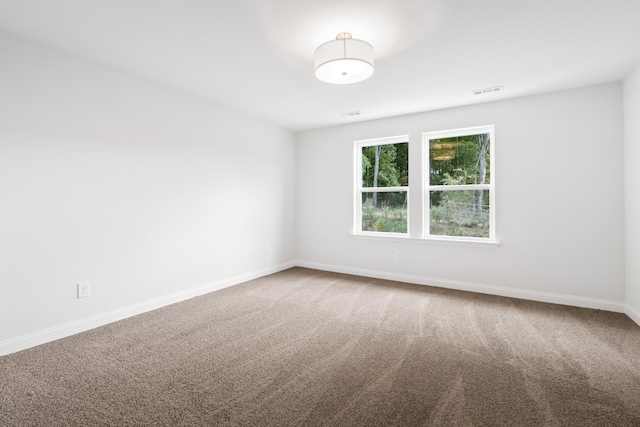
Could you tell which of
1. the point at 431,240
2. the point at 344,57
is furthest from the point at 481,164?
the point at 344,57

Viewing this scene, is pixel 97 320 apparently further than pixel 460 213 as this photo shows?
No

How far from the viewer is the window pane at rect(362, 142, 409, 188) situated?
4.61 m

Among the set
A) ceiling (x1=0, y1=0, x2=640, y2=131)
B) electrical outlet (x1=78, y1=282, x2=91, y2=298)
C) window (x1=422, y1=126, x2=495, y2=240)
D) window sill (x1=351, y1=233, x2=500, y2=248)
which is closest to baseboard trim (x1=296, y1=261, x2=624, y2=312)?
window sill (x1=351, y1=233, x2=500, y2=248)

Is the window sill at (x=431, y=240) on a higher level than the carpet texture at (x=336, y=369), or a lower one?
higher

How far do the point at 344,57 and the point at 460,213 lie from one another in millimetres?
2866

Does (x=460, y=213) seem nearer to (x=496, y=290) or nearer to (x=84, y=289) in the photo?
(x=496, y=290)

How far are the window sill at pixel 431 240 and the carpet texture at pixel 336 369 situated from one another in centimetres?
83

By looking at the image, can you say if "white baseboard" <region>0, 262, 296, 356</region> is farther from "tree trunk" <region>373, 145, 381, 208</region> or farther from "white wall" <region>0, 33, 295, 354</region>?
"tree trunk" <region>373, 145, 381, 208</region>

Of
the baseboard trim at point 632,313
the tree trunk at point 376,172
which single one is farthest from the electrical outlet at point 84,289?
the baseboard trim at point 632,313

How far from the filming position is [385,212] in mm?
4793

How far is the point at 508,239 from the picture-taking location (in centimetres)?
378

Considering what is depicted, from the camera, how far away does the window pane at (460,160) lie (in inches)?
159

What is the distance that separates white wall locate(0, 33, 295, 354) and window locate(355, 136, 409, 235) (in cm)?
186

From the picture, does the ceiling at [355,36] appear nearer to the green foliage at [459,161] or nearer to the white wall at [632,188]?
the white wall at [632,188]
